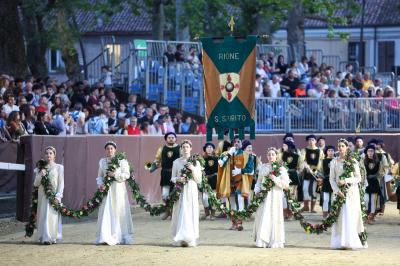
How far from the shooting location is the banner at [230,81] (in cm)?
2586

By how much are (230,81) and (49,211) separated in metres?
5.84

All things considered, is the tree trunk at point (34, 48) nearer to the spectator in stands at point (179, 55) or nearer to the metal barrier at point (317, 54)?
the spectator in stands at point (179, 55)

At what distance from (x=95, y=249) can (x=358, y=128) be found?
1630cm

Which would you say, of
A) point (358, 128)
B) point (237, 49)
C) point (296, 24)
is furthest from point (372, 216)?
point (296, 24)

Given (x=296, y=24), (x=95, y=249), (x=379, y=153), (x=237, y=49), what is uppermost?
(x=296, y=24)

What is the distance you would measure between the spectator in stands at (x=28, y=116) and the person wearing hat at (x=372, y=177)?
25.6 feet

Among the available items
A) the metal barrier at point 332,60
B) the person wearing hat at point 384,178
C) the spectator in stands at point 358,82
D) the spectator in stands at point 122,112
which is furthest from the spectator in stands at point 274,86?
the metal barrier at point 332,60

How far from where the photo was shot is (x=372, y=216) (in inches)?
1053

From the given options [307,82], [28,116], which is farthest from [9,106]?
[307,82]

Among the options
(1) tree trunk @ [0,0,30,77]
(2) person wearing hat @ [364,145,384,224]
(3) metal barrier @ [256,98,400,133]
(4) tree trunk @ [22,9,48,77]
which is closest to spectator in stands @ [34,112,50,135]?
(2) person wearing hat @ [364,145,384,224]

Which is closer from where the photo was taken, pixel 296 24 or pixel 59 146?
pixel 59 146

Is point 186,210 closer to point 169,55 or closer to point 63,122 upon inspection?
point 63,122

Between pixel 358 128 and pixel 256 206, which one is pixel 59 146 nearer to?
pixel 256 206

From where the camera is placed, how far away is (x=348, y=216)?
2156 cm
